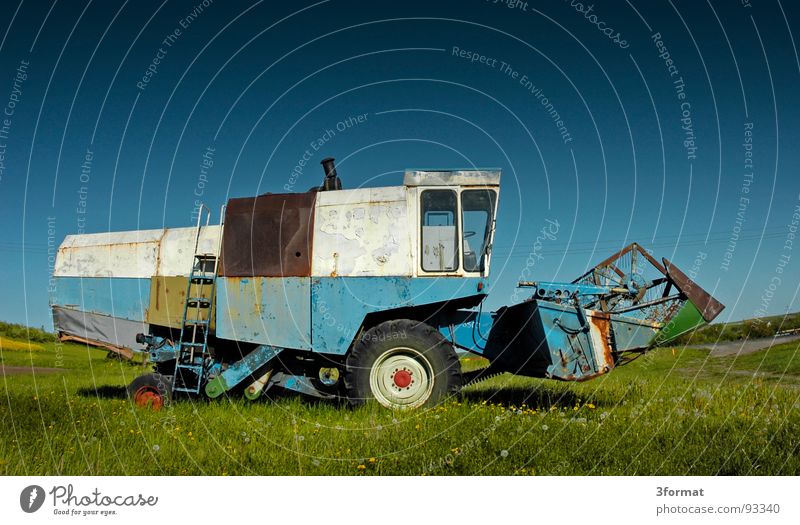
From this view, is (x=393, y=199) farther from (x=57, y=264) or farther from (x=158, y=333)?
(x=57, y=264)

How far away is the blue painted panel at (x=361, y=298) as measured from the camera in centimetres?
702

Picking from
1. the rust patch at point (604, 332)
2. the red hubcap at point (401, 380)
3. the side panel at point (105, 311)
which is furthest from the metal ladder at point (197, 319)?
the rust patch at point (604, 332)

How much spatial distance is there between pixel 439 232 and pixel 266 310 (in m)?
2.49

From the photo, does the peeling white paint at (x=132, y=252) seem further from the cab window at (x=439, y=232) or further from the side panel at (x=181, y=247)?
the cab window at (x=439, y=232)

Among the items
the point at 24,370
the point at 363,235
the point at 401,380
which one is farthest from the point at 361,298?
the point at 24,370

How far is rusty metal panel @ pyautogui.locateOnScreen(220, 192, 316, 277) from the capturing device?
289 inches

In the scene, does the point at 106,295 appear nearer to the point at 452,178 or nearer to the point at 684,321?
the point at 452,178

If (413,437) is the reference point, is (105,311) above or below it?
above

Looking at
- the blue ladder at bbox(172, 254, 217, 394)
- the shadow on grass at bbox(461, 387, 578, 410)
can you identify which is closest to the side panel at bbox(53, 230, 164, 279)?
the blue ladder at bbox(172, 254, 217, 394)

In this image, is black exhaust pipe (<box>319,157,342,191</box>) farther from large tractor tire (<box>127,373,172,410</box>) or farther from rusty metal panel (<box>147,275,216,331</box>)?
large tractor tire (<box>127,373,172,410</box>)

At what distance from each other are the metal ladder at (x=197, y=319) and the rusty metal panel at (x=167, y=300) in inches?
6.7

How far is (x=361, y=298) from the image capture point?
23.1 feet

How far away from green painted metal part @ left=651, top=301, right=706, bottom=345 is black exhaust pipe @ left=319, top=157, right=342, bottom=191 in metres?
4.71
